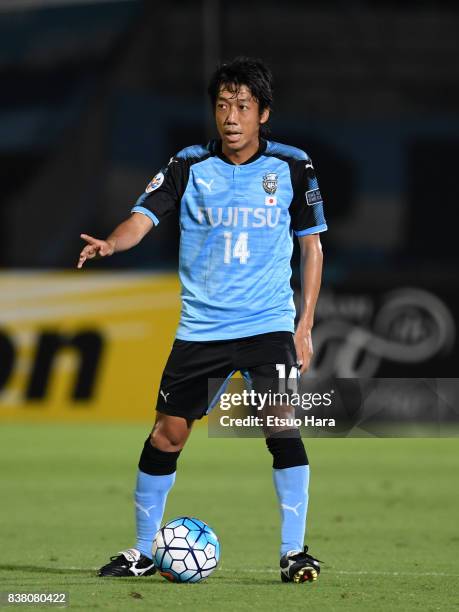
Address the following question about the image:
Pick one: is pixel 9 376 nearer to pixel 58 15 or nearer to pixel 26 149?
pixel 26 149

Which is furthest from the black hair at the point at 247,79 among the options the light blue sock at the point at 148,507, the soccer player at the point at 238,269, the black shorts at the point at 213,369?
the light blue sock at the point at 148,507

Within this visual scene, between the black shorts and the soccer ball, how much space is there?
18.6 inches

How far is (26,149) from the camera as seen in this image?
27.6 meters

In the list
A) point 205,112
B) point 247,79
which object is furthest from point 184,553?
point 205,112

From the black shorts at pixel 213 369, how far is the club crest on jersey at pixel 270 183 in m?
0.59

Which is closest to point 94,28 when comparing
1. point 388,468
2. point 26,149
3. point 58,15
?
point 58,15

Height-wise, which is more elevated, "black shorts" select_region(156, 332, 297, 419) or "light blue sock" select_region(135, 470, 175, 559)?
"black shorts" select_region(156, 332, 297, 419)

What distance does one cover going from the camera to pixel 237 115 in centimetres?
582

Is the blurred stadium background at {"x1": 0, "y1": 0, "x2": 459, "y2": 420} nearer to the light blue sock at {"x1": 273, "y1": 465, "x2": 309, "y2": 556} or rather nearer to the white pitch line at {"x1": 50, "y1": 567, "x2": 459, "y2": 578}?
the white pitch line at {"x1": 50, "y1": 567, "x2": 459, "y2": 578}

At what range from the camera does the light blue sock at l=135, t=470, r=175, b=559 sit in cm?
599

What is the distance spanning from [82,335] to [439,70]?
17.0 meters

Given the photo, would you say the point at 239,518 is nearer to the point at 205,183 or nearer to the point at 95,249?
the point at 205,183

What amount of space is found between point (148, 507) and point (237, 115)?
167 centimetres

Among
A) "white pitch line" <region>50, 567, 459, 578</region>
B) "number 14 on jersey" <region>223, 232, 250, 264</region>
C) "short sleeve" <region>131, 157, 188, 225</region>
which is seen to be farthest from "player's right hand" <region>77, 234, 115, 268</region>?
"white pitch line" <region>50, 567, 459, 578</region>
